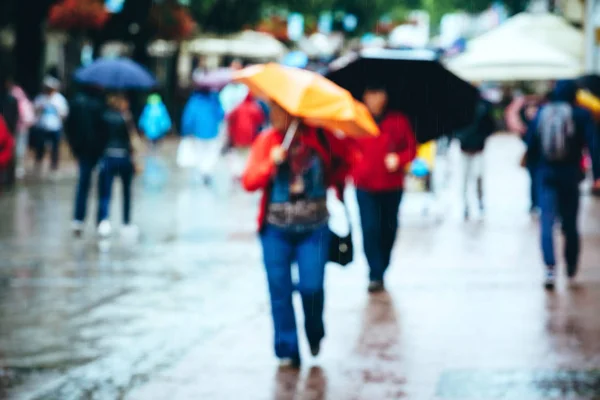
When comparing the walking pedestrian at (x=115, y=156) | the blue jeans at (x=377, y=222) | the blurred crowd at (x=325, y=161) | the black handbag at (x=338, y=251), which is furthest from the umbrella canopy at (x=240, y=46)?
the black handbag at (x=338, y=251)

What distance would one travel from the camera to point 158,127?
83.4 feet

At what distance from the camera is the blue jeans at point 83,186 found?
50.4ft

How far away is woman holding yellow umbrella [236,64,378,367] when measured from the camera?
25.4ft

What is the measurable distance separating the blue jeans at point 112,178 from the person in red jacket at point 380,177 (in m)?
4.73

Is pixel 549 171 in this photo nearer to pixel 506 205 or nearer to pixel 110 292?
pixel 110 292

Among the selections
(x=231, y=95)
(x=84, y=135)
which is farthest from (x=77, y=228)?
(x=231, y=95)

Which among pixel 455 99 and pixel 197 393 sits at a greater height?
pixel 455 99

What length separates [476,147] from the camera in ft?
58.0

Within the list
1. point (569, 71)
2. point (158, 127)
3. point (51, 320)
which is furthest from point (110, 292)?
point (158, 127)

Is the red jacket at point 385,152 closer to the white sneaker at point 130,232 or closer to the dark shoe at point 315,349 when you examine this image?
the dark shoe at point 315,349

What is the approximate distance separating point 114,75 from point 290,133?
31.0 feet

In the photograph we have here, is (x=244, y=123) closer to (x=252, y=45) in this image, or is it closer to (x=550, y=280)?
(x=550, y=280)

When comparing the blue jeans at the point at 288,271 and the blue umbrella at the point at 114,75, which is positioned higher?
the blue umbrella at the point at 114,75

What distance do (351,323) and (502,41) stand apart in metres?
10.9
